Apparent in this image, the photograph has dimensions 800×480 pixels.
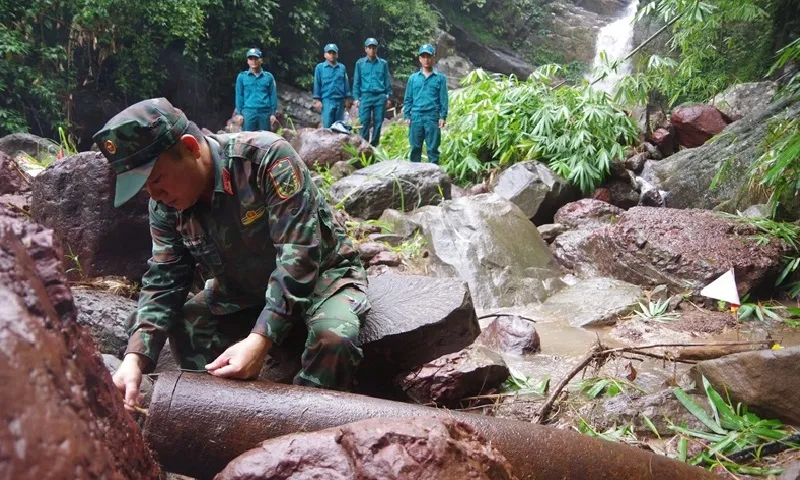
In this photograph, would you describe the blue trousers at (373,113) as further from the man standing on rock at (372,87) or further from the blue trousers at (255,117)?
the blue trousers at (255,117)

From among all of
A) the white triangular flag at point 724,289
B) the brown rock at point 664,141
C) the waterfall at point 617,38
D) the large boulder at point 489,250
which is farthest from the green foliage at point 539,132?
the waterfall at point 617,38

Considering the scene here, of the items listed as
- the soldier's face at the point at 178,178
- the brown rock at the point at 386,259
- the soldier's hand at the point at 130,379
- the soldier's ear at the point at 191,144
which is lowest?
the brown rock at the point at 386,259

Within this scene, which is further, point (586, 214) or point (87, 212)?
point (586, 214)

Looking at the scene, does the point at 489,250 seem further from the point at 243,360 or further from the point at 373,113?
the point at 373,113

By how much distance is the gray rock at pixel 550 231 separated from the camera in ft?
24.0

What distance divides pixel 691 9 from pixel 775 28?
4688 mm

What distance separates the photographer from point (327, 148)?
9.15 metres

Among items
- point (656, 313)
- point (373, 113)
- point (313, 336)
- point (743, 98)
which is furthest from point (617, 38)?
point (313, 336)

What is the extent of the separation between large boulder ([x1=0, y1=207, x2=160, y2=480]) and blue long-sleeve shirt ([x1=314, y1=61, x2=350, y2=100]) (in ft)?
35.7

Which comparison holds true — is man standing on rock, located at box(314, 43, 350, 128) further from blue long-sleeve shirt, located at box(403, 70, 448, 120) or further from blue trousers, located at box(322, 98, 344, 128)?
blue long-sleeve shirt, located at box(403, 70, 448, 120)

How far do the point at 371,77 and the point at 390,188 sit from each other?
13.5ft

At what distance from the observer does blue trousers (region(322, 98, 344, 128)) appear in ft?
38.3

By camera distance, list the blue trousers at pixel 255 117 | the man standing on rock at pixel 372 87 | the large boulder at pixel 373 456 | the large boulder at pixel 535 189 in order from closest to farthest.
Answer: the large boulder at pixel 373 456 → the large boulder at pixel 535 189 → the man standing on rock at pixel 372 87 → the blue trousers at pixel 255 117

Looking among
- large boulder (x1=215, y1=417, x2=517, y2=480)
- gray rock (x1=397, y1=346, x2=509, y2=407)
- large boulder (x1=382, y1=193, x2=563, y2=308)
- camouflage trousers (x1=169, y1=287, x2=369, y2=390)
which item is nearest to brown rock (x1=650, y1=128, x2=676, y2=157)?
large boulder (x1=382, y1=193, x2=563, y2=308)
